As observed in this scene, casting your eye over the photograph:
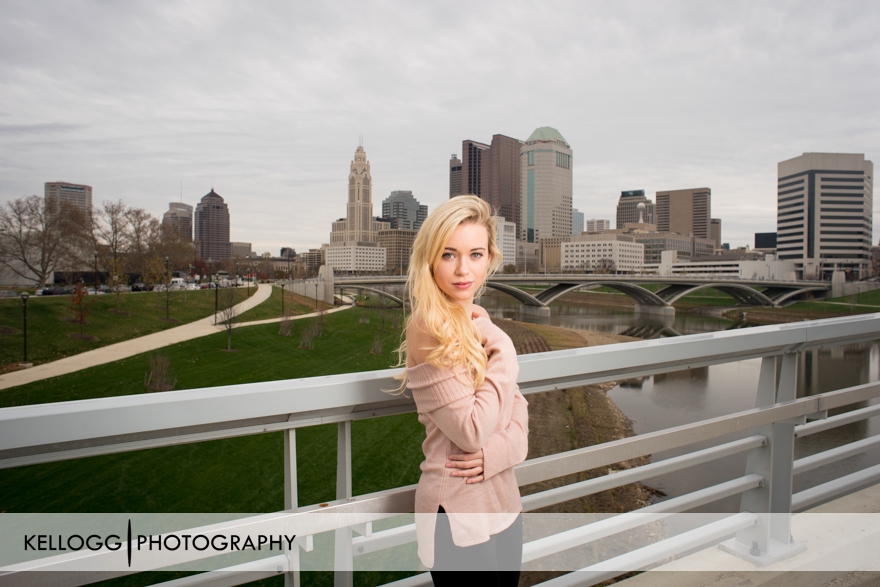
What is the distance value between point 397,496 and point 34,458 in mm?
739

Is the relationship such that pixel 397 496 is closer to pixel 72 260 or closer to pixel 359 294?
pixel 72 260

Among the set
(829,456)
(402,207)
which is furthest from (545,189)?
(829,456)

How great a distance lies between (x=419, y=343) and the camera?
115cm

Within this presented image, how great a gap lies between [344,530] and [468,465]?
1.22ft

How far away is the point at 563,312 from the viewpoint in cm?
4934

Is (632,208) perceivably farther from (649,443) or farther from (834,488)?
(649,443)

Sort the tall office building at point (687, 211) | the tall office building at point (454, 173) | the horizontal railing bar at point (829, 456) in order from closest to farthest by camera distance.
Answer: the horizontal railing bar at point (829, 456), the tall office building at point (687, 211), the tall office building at point (454, 173)

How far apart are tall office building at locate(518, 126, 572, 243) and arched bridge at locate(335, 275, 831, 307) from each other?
283ft

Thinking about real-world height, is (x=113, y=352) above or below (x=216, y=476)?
above

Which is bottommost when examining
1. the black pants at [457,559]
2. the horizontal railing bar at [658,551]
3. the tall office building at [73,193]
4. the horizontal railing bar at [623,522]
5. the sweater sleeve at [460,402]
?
the horizontal railing bar at [658,551]

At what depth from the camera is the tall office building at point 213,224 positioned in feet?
422

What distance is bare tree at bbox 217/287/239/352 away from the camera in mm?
21694

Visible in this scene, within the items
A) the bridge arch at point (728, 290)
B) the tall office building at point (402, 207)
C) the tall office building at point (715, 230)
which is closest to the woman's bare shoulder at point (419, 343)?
the bridge arch at point (728, 290)

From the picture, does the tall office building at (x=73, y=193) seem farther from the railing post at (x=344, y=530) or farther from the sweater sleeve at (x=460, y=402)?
the sweater sleeve at (x=460, y=402)
